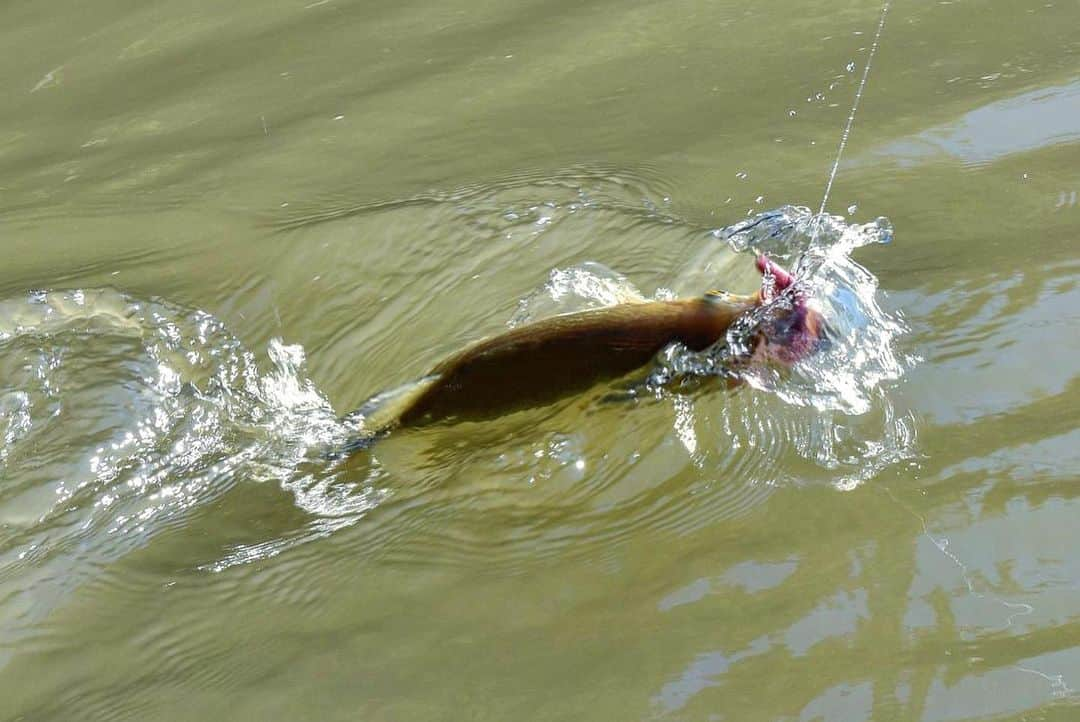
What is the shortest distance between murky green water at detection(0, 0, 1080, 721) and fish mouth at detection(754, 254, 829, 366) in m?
0.14

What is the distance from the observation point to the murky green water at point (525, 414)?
2498mm

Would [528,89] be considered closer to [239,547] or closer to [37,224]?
[37,224]

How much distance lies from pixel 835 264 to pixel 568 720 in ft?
5.03

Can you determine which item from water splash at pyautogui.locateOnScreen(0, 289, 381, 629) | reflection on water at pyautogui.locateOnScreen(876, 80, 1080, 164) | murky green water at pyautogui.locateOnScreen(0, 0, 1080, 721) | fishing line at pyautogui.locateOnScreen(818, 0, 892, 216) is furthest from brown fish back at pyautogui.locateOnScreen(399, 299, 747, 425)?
reflection on water at pyautogui.locateOnScreen(876, 80, 1080, 164)

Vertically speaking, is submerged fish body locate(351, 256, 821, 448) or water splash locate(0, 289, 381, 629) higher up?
submerged fish body locate(351, 256, 821, 448)

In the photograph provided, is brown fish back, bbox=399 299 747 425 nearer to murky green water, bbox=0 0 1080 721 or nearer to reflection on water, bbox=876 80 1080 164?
murky green water, bbox=0 0 1080 721

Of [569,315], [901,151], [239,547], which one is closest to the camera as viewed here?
[569,315]

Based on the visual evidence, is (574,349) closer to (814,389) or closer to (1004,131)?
(814,389)

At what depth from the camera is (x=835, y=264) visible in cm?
329

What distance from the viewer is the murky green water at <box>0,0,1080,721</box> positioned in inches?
98.3

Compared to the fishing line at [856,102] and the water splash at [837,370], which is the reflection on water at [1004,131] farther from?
the water splash at [837,370]

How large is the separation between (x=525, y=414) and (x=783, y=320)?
0.64 metres

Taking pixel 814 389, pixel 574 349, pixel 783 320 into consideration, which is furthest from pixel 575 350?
pixel 814 389

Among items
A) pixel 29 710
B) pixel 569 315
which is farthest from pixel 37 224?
pixel 569 315
